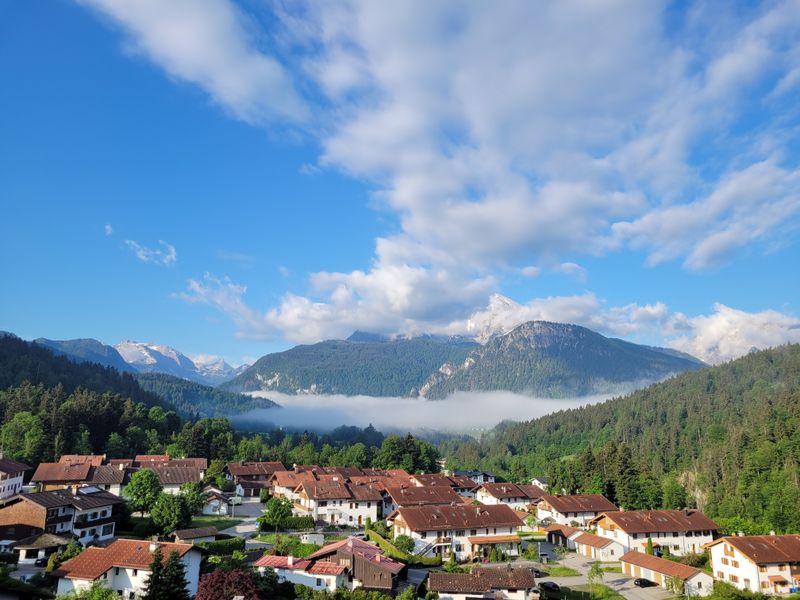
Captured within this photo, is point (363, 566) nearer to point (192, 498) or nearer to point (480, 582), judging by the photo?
point (480, 582)

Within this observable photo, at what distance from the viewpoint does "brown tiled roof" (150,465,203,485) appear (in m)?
83.2

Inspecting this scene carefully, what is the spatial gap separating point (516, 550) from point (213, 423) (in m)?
97.9

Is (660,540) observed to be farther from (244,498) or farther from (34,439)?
(34,439)

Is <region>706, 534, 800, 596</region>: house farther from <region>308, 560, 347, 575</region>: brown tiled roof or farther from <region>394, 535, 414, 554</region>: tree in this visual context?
<region>308, 560, 347, 575</region>: brown tiled roof

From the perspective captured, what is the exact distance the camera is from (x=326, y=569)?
46.0 metres

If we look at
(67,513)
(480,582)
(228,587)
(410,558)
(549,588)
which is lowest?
(549,588)

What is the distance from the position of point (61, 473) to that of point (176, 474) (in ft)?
50.4

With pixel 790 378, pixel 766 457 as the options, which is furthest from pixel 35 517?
pixel 790 378

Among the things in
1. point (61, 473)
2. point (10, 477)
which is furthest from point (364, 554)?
point (10, 477)

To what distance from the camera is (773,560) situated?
→ 2104 inches

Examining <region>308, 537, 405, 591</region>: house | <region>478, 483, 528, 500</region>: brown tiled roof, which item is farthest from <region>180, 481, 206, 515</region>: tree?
<region>478, 483, 528, 500</region>: brown tiled roof

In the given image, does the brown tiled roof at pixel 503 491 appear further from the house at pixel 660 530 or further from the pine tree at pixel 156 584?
the pine tree at pixel 156 584

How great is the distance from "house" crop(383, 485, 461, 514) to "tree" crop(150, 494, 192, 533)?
28.7m

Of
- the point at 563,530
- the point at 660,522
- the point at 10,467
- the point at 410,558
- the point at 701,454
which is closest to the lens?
the point at 410,558
